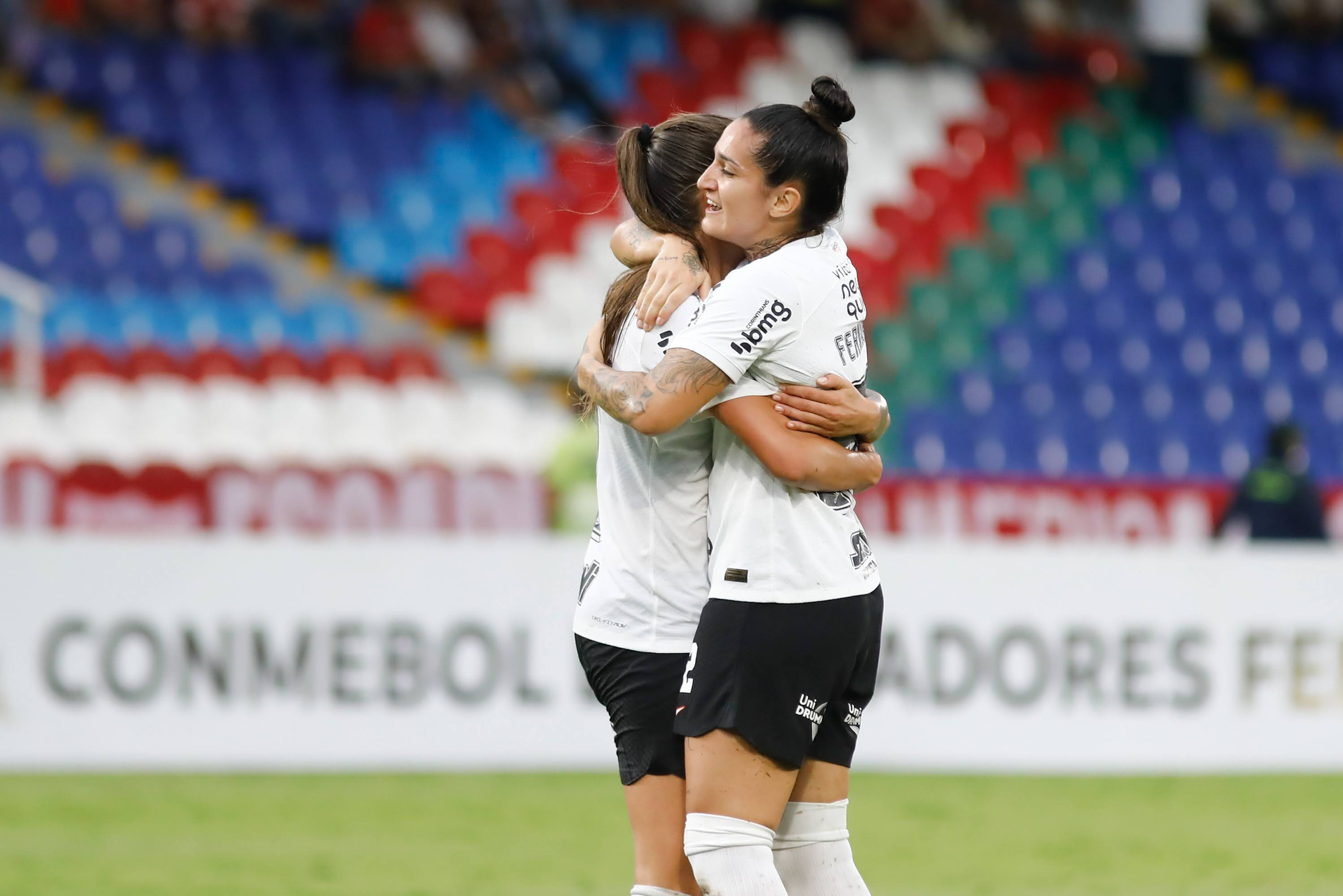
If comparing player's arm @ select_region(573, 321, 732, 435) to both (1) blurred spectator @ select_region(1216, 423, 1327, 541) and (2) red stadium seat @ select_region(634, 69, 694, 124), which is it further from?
(2) red stadium seat @ select_region(634, 69, 694, 124)

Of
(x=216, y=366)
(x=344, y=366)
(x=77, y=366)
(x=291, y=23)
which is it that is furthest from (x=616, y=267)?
(x=77, y=366)

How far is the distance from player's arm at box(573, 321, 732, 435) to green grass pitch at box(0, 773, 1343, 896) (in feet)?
8.59

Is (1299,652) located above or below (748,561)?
below

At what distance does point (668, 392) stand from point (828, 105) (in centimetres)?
61

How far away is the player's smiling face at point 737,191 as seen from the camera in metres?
3.03

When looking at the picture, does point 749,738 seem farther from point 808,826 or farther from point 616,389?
point 616,389

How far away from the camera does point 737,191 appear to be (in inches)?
120

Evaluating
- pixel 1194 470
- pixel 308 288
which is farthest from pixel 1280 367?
pixel 308 288

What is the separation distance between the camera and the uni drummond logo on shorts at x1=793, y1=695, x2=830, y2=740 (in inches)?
120

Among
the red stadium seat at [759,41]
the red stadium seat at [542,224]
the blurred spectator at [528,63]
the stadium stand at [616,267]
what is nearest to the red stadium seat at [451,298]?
the stadium stand at [616,267]

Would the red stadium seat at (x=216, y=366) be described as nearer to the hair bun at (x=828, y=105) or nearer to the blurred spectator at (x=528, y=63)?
the blurred spectator at (x=528, y=63)

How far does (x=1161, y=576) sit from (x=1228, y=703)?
665 millimetres

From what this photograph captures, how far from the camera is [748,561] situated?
305 cm

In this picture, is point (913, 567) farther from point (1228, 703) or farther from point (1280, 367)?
point (1280, 367)
